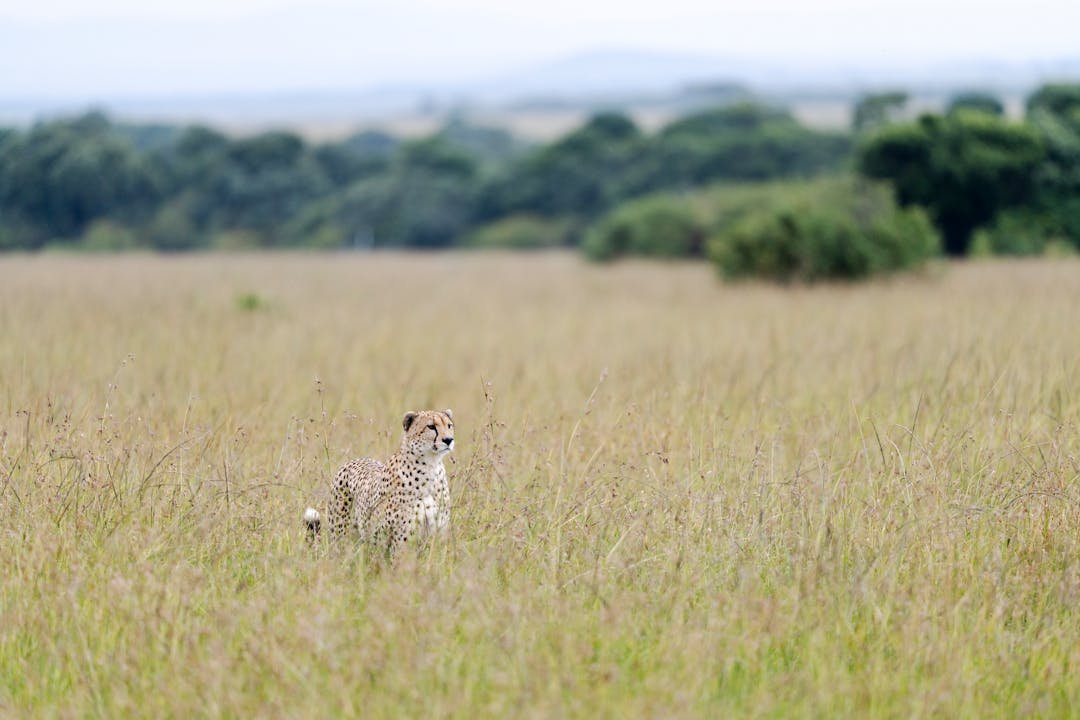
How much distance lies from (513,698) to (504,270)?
20808mm

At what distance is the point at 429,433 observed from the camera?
4.02 meters

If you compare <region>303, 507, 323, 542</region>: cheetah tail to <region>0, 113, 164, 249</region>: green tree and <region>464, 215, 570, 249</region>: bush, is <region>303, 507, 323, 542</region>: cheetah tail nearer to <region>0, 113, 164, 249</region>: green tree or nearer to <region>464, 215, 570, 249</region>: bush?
<region>0, 113, 164, 249</region>: green tree

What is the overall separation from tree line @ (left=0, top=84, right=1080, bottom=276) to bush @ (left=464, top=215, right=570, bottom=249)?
7 centimetres

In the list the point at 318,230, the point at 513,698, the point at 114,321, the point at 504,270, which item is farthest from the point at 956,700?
the point at 318,230

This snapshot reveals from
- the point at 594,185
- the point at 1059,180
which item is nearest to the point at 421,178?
the point at 594,185

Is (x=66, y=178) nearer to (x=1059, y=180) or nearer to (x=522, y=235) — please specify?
(x=1059, y=180)

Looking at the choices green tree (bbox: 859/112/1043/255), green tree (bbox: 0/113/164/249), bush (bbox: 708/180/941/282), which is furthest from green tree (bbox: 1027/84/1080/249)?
green tree (bbox: 0/113/164/249)

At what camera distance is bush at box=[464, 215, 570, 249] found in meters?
38.3

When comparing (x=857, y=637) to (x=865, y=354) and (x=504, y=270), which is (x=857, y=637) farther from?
(x=504, y=270)

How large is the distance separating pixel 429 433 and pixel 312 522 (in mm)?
790

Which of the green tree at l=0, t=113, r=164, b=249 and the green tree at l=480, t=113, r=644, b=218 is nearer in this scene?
the green tree at l=0, t=113, r=164, b=249

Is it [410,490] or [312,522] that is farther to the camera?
[312,522]

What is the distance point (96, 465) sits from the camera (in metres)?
4.80

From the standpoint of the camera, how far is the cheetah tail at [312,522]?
4531mm
